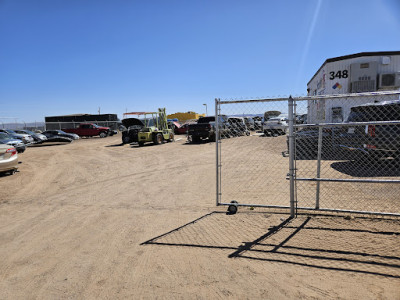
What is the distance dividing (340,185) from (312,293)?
169 inches

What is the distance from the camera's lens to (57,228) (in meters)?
4.38

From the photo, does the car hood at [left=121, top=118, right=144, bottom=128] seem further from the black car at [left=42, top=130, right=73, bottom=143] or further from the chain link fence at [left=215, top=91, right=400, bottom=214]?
the chain link fence at [left=215, top=91, right=400, bottom=214]

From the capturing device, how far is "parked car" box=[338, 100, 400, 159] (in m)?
6.18

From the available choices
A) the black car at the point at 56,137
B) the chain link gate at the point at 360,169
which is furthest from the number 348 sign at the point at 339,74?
the black car at the point at 56,137

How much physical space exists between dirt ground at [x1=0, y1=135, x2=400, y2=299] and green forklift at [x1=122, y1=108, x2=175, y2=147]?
12.2 metres

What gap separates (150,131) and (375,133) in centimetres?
1446

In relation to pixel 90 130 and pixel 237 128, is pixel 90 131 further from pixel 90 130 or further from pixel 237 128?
pixel 237 128

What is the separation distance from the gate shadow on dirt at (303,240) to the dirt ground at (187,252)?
14 millimetres

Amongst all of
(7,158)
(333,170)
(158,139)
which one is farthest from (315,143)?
(158,139)

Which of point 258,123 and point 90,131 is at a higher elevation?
point 258,123

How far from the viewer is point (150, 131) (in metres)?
18.2

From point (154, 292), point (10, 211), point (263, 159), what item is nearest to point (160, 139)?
point (263, 159)

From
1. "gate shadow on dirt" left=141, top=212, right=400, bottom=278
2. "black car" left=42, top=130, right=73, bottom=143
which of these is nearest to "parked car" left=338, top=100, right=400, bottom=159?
"gate shadow on dirt" left=141, top=212, right=400, bottom=278

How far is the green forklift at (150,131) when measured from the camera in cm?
1788
